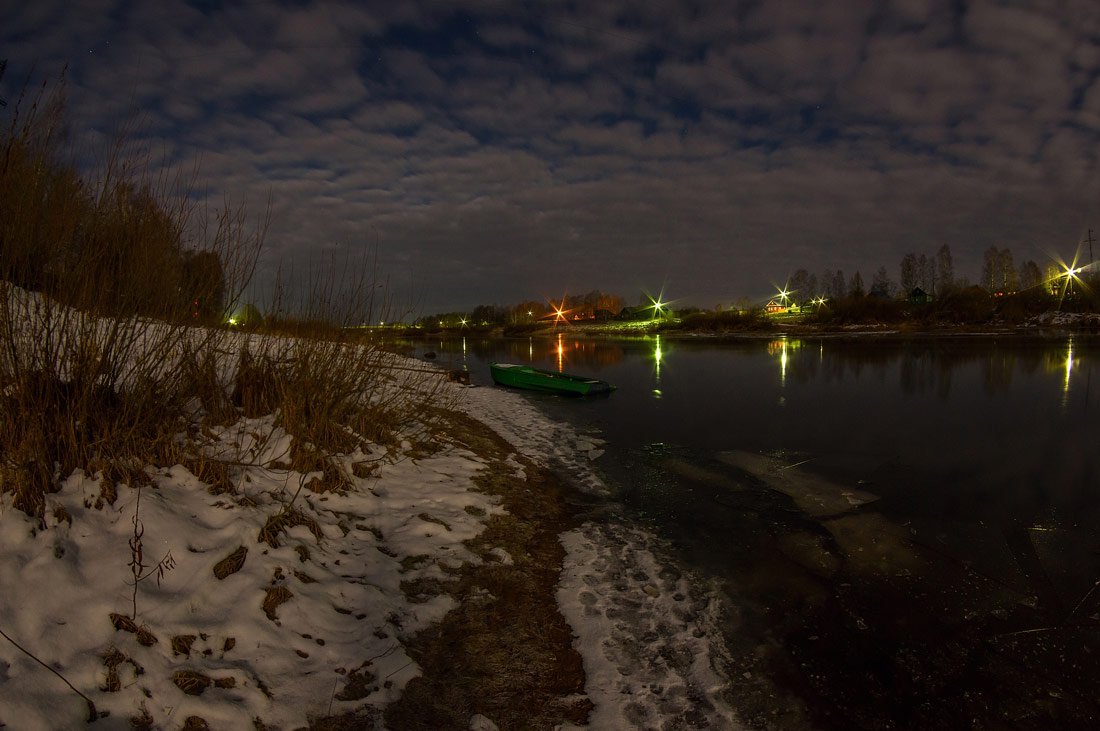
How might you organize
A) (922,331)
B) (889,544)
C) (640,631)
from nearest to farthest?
(640,631)
(889,544)
(922,331)

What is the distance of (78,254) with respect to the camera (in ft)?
13.9

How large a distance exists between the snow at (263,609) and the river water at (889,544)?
26.9 inches

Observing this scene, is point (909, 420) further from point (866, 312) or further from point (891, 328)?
point (866, 312)

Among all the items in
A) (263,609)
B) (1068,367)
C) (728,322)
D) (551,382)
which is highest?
(728,322)

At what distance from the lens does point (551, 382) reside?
20.0m

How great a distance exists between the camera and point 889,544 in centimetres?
618

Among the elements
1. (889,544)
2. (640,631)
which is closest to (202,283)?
(640,631)

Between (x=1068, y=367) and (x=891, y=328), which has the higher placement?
(x=891, y=328)

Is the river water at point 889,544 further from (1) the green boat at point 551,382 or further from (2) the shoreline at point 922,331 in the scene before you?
(2) the shoreline at point 922,331

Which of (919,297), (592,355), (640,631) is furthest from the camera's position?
(919,297)

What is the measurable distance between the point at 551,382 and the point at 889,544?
570 inches

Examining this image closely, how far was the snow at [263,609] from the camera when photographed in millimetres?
2639

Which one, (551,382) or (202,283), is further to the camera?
(551,382)

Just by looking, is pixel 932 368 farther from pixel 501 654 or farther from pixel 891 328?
pixel 891 328
